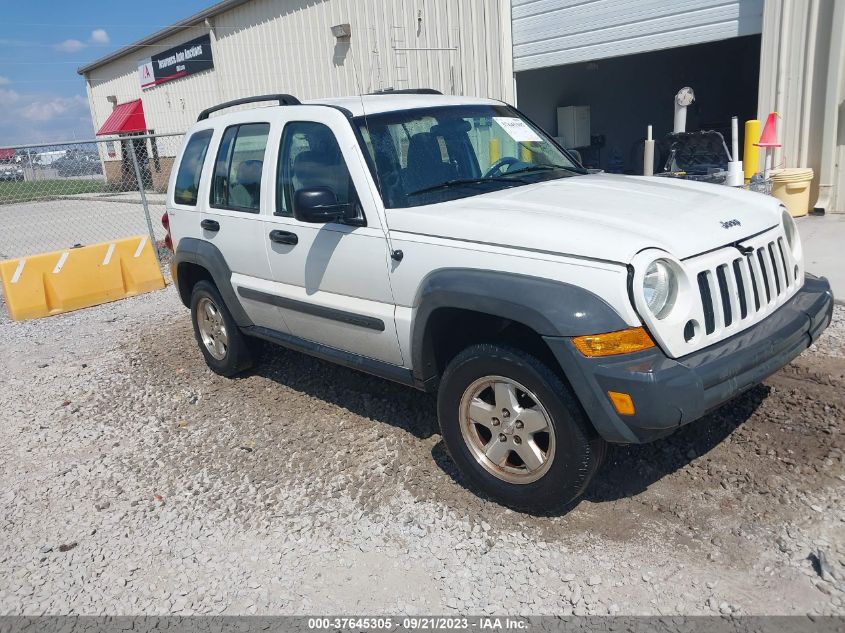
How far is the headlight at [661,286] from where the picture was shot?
2895 mm

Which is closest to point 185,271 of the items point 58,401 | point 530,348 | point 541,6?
point 58,401

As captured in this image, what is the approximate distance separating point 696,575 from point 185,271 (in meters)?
4.27

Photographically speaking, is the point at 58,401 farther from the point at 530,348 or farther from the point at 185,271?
the point at 530,348

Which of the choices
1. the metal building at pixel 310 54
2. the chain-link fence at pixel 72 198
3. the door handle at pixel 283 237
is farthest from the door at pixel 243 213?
the chain-link fence at pixel 72 198

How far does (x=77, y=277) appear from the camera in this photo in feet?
27.2

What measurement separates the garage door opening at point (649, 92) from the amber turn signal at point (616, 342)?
48.4 feet

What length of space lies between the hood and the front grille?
0.37 ft

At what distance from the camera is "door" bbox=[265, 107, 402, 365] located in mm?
3750

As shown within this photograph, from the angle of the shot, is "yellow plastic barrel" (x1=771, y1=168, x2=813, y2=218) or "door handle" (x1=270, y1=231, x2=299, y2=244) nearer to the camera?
"door handle" (x1=270, y1=231, x2=299, y2=244)

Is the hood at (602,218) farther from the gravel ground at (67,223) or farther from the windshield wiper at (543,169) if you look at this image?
the gravel ground at (67,223)

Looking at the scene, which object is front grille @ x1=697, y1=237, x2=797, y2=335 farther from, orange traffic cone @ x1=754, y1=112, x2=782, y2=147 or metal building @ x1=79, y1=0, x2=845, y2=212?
metal building @ x1=79, y1=0, x2=845, y2=212

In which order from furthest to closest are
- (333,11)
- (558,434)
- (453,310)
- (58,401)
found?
(333,11) < (58,401) < (453,310) < (558,434)

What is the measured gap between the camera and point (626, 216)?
127 inches

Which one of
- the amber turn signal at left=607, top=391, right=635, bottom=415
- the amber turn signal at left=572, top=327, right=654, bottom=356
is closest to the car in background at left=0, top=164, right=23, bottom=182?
the amber turn signal at left=572, top=327, right=654, bottom=356
